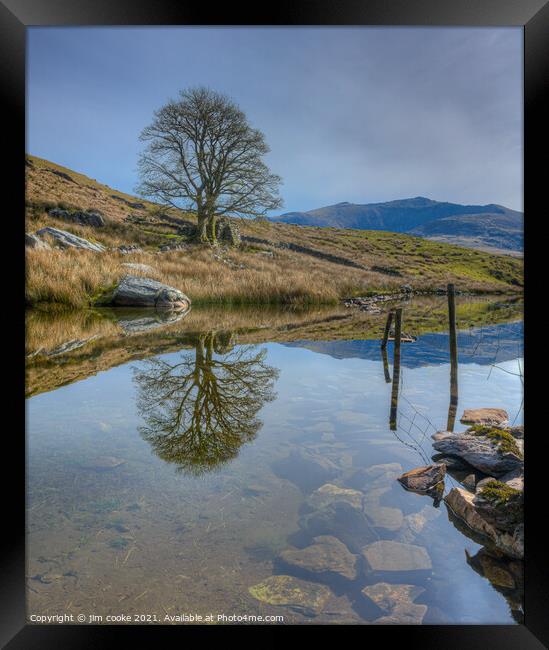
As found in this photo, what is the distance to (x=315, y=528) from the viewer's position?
2.56 metres

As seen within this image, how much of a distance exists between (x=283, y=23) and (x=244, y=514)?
2.74 meters

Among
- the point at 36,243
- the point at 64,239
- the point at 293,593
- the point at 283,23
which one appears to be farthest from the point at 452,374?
the point at 64,239

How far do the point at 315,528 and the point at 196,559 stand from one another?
77cm

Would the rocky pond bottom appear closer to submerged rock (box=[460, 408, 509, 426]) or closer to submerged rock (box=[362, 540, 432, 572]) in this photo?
submerged rock (box=[362, 540, 432, 572])

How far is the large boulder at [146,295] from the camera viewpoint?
15055 millimetres

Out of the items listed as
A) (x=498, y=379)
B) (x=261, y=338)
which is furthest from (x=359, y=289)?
(x=498, y=379)

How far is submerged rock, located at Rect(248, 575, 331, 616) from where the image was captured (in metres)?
1.92

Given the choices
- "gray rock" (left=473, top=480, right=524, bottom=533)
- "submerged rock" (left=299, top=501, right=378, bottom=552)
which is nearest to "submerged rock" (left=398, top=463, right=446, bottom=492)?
"gray rock" (left=473, top=480, right=524, bottom=533)

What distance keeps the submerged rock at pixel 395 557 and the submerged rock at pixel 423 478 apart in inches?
32.3

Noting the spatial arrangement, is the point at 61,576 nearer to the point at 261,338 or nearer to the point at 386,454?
the point at 386,454

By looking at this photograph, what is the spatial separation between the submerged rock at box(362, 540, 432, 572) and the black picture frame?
29.1 inches

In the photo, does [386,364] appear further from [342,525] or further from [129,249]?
[129,249]

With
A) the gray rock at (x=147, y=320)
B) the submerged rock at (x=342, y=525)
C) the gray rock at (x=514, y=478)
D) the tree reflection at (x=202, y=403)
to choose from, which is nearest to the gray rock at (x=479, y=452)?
the gray rock at (x=514, y=478)

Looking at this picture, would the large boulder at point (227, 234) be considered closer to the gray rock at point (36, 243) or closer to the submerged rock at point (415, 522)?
the gray rock at point (36, 243)
